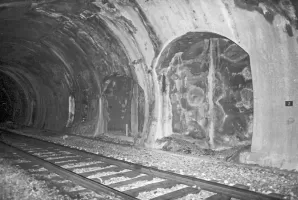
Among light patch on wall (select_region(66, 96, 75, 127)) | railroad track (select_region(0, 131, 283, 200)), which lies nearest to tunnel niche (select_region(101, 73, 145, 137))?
light patch on wall (select_region(66, 96, 75, 127))

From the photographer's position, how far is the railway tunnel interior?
552cm

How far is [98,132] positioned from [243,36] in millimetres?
7179

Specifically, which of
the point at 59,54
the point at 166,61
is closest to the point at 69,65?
the point at 59,54

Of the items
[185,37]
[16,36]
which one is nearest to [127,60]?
[185,37]

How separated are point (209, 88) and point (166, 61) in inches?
56.7

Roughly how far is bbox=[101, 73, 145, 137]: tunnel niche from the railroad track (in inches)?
120

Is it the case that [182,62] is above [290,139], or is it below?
above

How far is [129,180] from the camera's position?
4859 millimetres

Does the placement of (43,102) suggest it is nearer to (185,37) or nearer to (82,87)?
(82,87)

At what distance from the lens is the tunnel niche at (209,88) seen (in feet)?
23.2

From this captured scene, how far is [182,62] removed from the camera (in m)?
8.23

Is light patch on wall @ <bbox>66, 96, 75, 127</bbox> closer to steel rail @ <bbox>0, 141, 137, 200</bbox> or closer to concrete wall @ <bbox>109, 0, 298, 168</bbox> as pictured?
steel rail @ <bbox>0, 141, 137, 200</bbox>

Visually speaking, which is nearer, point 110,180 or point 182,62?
point 110,180

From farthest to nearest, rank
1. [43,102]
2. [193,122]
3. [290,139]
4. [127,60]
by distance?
[43,102] < [127,60] < [193,122] < [290,139]
